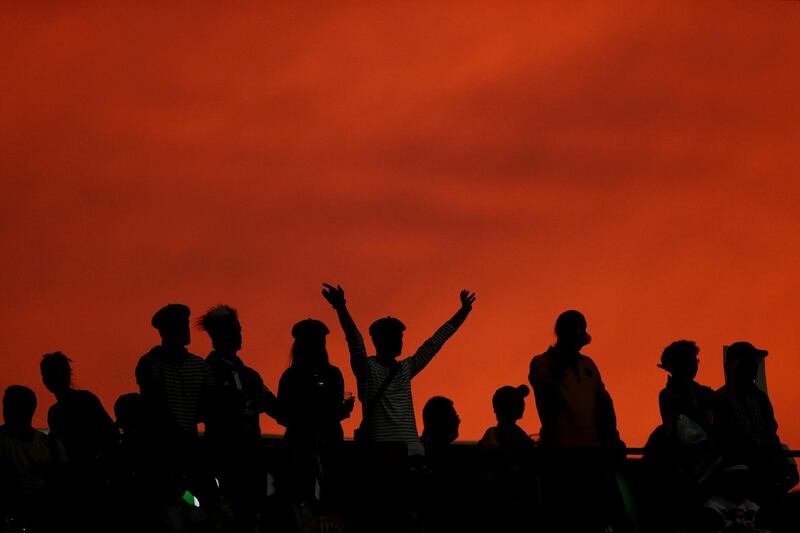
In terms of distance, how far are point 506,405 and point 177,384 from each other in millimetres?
2706

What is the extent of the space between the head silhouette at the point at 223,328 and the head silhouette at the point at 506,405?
214cm

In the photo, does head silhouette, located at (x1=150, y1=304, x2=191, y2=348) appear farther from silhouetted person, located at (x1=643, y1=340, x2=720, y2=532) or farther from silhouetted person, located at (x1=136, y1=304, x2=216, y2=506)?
silhouetted person, located at (x1=643, y1=340, x2=720, y2=532)

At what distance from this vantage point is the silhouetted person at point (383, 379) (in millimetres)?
12766

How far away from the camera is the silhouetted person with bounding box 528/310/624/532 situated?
1252 centimetres

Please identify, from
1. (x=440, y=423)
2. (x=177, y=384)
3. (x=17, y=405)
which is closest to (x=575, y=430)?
(x=440, y=423)

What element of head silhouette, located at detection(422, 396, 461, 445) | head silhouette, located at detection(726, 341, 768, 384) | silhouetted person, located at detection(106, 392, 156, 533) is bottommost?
silhouetted person, located at detection(106, 392, 156, 533)

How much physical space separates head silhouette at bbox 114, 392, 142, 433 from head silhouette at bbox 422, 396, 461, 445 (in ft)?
7.53

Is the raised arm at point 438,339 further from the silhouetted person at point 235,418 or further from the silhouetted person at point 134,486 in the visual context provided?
the silhouetted person at point 134,486

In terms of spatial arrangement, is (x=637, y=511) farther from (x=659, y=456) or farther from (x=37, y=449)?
(x=37, y=449)

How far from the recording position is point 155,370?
1216cm

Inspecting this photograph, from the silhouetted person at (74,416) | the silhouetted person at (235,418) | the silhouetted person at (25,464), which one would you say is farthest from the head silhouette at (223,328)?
the silhouetted person at (25,464)

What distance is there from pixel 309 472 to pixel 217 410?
83 centimetres

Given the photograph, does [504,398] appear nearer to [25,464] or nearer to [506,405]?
[506,405]

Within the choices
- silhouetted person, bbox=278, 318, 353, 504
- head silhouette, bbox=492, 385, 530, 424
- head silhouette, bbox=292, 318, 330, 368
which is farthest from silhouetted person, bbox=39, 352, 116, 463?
head silhouette, bbox=492, 385, 530, 424
